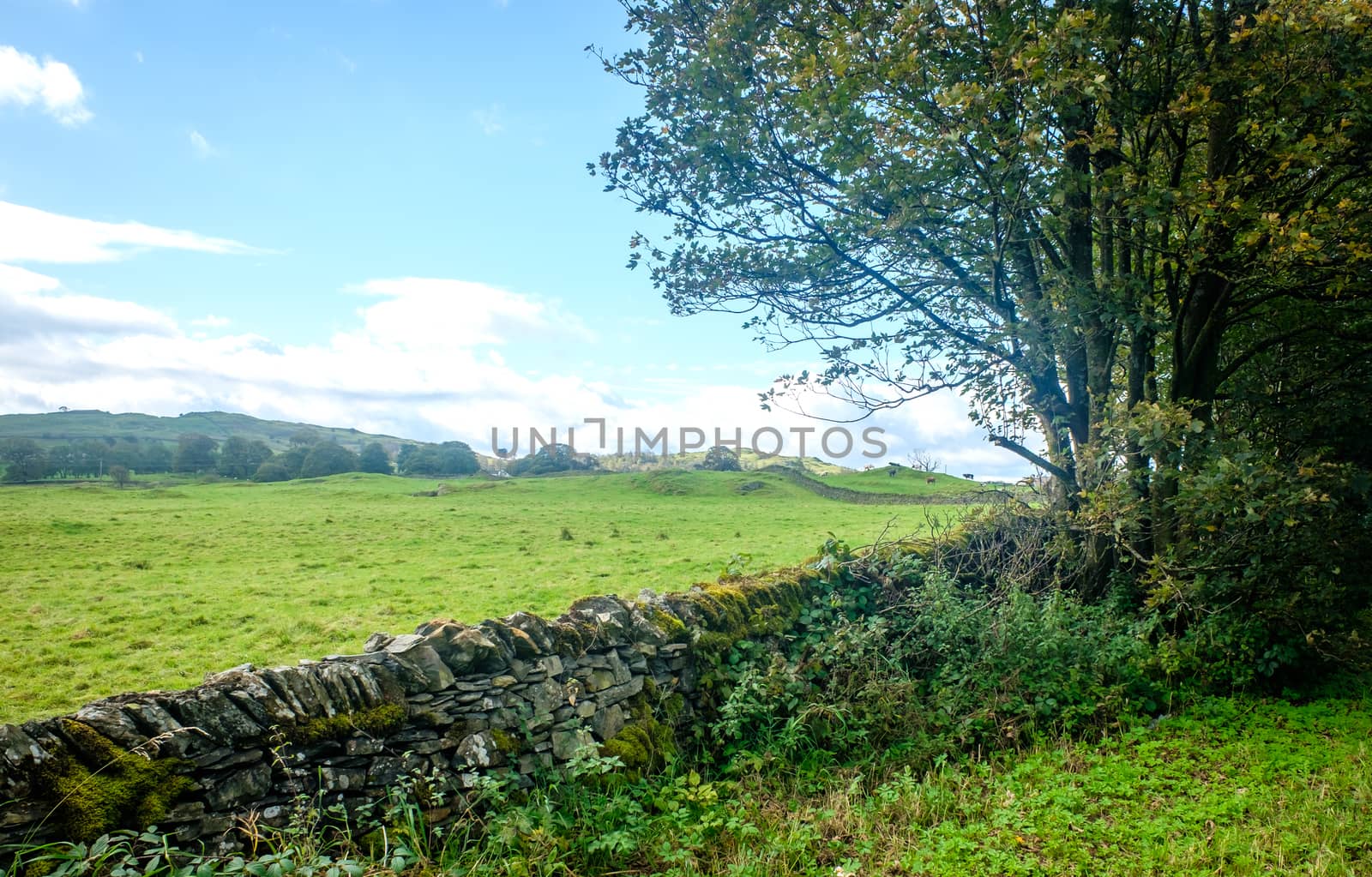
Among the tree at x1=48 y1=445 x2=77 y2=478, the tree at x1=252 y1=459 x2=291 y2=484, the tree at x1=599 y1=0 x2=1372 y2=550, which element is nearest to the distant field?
the tree at x1=599 y1=0 x2=1372 y2=550

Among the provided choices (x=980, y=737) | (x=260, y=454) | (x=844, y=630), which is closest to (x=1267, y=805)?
(x=980, y=737)

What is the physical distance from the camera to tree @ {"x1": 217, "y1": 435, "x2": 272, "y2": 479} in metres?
69.6

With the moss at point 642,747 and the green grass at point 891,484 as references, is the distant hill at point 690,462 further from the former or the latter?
the moss at point 642,747

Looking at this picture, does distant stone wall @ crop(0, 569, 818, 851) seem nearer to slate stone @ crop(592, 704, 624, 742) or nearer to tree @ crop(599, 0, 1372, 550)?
slate stone @ crop(592, 704, 624, 742)

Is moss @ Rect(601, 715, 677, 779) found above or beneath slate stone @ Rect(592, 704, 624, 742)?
beneath

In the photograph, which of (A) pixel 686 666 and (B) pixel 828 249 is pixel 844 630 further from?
(B) pixel 828 249

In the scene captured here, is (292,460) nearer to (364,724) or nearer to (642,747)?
(642,747)

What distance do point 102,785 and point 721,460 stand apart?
7455cm

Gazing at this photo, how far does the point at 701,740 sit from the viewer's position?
6.72 meters

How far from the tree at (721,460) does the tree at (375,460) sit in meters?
35.0

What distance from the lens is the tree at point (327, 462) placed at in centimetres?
7019

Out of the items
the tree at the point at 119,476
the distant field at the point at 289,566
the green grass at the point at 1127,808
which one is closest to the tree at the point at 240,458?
the tree at the point at 119,476

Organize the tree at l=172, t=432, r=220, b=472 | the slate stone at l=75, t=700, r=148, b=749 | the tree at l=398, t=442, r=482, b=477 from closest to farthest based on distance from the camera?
the slate stone at l=75, t=700, r=148, b=749
the tree at l=172, t=432, r=220, b=472
the tree at l=398, t=442, r=482, b=477

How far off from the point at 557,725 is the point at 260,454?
8054 centimetres
